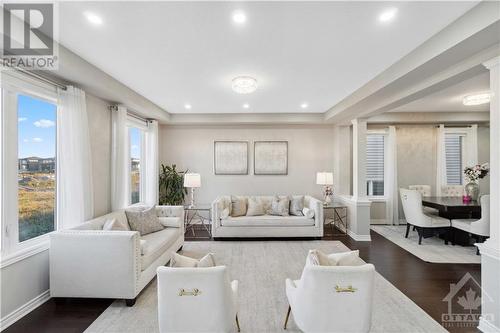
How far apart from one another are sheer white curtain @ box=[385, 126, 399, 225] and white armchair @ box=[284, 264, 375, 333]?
5200 mm

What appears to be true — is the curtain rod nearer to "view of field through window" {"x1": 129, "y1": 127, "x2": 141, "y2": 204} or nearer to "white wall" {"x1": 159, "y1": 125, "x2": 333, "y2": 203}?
"view of field through window" {"x1": 129, "y1": 127, "x2": 141, "y2": 204}

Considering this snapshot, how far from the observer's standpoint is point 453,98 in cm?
446

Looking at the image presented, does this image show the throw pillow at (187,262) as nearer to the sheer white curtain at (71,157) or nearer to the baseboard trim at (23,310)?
the baseboard trim at (23,310)

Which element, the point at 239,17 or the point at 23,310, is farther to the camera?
the point at 23,310

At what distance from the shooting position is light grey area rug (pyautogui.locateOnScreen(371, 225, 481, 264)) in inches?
154

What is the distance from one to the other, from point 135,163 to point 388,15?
4916 millimetres

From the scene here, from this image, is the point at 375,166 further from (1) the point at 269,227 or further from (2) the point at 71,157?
(2) the point at 71,157

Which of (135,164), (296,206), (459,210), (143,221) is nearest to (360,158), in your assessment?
(296,206)

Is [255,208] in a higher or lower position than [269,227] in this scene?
higher

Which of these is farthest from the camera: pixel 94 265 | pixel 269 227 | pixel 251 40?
pixel 269 227

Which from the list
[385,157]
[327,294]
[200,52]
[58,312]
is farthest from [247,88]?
[385,157]

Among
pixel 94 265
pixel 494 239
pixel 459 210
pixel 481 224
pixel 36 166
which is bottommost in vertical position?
pixel 94 265

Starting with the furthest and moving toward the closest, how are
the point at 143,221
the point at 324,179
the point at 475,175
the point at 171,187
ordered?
the point at 171,187 < the point at 324,179 < the point at 475,175 < the point at 143,221

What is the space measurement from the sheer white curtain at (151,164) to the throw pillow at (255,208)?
2.14 metres
